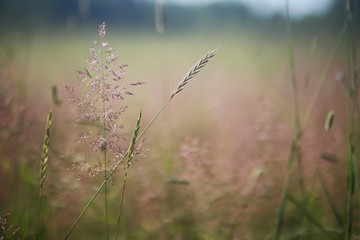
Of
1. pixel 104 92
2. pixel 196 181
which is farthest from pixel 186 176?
pixel 104 92

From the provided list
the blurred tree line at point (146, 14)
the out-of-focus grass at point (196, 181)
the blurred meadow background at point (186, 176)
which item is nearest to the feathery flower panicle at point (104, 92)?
the blurred meadow background at point (186, 176)

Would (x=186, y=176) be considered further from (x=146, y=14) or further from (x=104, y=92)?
(x=146, y=14)

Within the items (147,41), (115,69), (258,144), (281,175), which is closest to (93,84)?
(115,69)

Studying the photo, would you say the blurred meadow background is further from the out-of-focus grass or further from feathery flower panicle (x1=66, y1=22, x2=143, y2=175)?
feathery flower panicle (x1=66, y1=22, x2=143, y2=175)

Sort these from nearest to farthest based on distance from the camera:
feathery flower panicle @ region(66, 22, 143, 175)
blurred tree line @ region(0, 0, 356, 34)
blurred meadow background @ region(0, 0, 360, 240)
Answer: feathery flower panicle @ region(66, 22, 143, 175)
blurred meadow background @ region(0, 0, 360, 240)
blurred tree line @ region(0, 0, 356, 34)

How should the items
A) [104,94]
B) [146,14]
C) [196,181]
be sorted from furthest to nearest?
[146,14] → [196,181] → [104,94]

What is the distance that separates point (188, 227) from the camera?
1253mm

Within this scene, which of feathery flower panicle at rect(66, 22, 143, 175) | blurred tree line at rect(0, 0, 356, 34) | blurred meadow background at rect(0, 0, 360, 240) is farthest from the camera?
blurred tree line at rect(0, 0, 356, 34)

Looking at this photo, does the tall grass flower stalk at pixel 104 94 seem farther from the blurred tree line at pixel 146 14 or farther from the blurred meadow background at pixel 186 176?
the blurred tree line at pixel 146 14

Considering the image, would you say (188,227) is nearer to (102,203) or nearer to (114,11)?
(102,203)

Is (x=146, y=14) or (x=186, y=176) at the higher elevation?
(x=146, y=14)

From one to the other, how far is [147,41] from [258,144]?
11758mm

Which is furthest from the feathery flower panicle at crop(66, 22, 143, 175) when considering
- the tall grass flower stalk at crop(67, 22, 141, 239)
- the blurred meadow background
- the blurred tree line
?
the blurred tree line

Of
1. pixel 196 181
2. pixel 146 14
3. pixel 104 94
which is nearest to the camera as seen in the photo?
pixel 104 94
